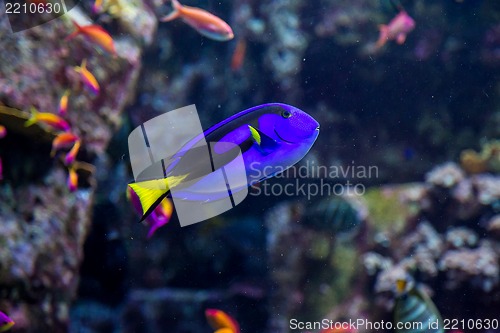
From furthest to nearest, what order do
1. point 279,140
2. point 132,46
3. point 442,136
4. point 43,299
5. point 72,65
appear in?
point 442,136
point 132,46
point 72,65
point 43,299
point 279,140

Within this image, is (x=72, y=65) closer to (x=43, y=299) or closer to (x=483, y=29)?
(x=43, y=299)

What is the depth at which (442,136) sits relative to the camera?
4.51m

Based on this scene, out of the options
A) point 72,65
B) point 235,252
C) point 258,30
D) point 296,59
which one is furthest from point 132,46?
point 235,252

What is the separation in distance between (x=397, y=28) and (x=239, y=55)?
64.9 inches

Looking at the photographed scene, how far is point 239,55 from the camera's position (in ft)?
13.1

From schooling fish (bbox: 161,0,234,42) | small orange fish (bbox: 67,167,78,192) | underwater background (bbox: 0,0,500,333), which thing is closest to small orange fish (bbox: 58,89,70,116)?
underwater background (bbox: 0,0,500,333)

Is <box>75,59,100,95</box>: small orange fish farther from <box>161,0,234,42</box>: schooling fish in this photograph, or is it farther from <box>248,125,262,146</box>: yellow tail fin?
<box>248,125,262,146</box>: yellow tail fin

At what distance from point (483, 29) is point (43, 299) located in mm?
5321

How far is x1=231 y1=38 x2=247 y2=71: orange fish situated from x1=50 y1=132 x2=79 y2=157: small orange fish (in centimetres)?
197

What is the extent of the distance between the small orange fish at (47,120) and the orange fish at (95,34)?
0.66 metres

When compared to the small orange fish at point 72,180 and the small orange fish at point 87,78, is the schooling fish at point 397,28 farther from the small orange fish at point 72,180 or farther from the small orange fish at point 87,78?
the small orange fish at point 72,180

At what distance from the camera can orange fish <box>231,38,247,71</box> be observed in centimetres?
400

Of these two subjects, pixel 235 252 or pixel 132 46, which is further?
pixel 235 252

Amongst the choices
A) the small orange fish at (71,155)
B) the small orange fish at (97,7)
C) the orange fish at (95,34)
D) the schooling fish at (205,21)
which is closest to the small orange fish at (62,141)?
the small orange fish at (71,155)
